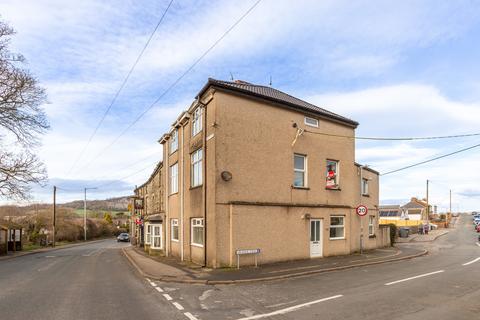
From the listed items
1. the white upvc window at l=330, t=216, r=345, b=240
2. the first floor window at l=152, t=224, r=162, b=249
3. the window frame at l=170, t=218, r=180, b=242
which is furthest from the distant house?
the window frame at l=170, t=218, r=180, b=242

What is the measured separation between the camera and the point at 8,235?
37.5 meters

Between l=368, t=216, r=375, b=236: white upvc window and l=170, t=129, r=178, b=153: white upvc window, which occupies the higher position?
l=170, t=129, r=178, b=153: white upvc window

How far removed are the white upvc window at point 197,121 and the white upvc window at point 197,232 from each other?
14.7ft

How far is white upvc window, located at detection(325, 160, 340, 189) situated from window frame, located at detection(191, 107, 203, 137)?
7215 mm

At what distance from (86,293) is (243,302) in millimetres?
5041

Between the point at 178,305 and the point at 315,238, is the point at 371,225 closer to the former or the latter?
the point at 315,238

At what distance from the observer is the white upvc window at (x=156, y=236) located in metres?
28.8

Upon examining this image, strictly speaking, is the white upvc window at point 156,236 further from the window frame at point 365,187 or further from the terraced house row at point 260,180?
the window frame at point 365,187

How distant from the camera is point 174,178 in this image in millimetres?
24250

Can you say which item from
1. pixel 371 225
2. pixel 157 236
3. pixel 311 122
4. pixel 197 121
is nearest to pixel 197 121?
pixel 197 121

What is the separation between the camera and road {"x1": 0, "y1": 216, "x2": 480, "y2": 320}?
8625mm

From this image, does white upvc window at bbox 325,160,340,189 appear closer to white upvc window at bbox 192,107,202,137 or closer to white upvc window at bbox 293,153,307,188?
white upvc window at bbox 293,153,307,188

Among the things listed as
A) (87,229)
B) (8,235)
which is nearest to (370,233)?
(8,235)

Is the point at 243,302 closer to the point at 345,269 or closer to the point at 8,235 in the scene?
the point at 345,269
